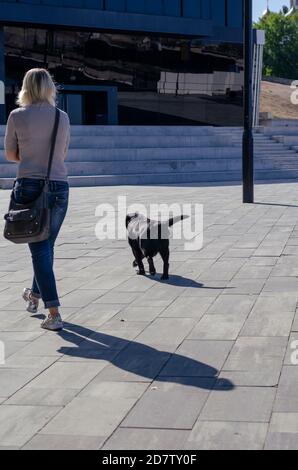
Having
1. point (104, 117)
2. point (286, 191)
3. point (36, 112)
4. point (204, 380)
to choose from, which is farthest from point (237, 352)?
point (104, 117)

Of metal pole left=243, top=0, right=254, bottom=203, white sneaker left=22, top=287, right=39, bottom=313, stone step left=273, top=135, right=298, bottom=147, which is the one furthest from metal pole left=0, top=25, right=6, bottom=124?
white sneaker left=22, top=287, right=39, bottom=313

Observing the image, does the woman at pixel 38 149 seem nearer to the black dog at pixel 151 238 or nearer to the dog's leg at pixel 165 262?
the black dog at pixel 151 238

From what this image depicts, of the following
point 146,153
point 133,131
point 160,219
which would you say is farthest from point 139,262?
point 133,131

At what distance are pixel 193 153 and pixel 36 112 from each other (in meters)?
22.5

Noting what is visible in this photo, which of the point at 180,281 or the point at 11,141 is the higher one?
the point at 11,141

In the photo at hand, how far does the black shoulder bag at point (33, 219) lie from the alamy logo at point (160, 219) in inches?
87.4

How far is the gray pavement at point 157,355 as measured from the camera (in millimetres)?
4117

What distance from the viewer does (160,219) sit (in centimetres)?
1294

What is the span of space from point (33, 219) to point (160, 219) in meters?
7.06

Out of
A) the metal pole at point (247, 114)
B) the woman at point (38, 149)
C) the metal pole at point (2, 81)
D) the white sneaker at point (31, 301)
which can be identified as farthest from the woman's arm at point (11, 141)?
the metal pole at point (2, 81)

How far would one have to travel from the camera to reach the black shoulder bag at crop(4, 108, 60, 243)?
19.6 ft

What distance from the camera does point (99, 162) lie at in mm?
25703

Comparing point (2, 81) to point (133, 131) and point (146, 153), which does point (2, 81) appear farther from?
point (146, 153)

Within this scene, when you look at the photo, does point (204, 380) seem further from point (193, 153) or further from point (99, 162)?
point (193, 153)
